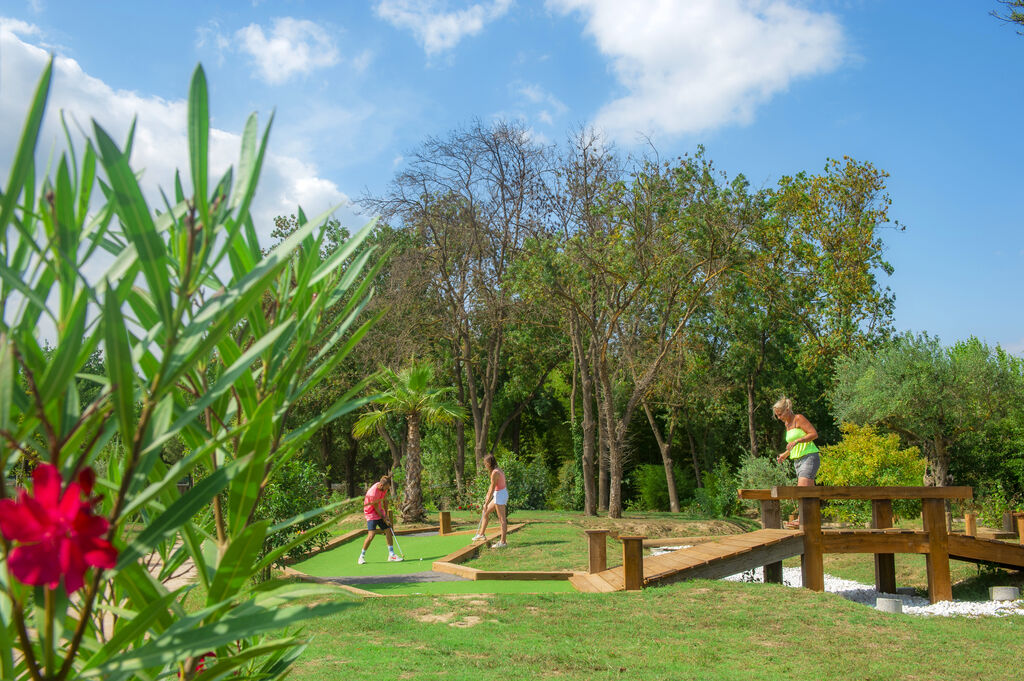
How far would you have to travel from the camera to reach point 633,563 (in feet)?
30.0

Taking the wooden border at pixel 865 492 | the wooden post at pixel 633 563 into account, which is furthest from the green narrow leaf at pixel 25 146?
the wooden border at pixel 865 492

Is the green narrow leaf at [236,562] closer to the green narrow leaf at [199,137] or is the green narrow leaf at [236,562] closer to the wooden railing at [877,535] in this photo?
the green narrow leaf at [199,137]

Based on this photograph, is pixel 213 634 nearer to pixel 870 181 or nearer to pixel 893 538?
pixel 893 538

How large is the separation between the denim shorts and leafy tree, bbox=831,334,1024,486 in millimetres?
11165

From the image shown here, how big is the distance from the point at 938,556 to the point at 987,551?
113 cm

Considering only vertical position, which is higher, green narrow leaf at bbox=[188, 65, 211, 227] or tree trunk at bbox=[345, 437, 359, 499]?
green narrow leaf at bbox=[188, 65, 211, 227]

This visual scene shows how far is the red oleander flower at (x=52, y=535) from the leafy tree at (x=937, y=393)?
863 inches

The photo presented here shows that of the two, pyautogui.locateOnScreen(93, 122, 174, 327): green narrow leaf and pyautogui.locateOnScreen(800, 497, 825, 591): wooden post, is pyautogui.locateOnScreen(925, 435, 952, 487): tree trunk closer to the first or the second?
pyautogui.locateOnScreen(800, 497, 825, 591): wooden post

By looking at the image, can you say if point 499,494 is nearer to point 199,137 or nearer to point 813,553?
point 813,553

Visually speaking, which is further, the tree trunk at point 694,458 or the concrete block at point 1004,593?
the tree trunk at point 694,458

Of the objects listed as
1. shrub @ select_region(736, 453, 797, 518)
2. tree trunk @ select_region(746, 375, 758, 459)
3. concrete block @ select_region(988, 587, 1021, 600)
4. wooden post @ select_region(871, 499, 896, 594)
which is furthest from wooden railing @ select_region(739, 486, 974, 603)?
tree trunk @ select_region(746, 375, 758, 459)

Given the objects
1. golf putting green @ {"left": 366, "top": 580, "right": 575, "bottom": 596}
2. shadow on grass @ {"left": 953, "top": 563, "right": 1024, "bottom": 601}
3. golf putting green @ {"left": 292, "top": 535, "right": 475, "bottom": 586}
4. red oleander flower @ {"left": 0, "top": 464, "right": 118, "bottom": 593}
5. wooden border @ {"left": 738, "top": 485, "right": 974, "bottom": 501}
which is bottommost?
shadow on grass @ {"left": 953, "top": 563, "right": 1024, "bottom": 601}

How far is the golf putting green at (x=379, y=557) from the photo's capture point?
40.1 ft

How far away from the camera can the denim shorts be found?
1061 cm
